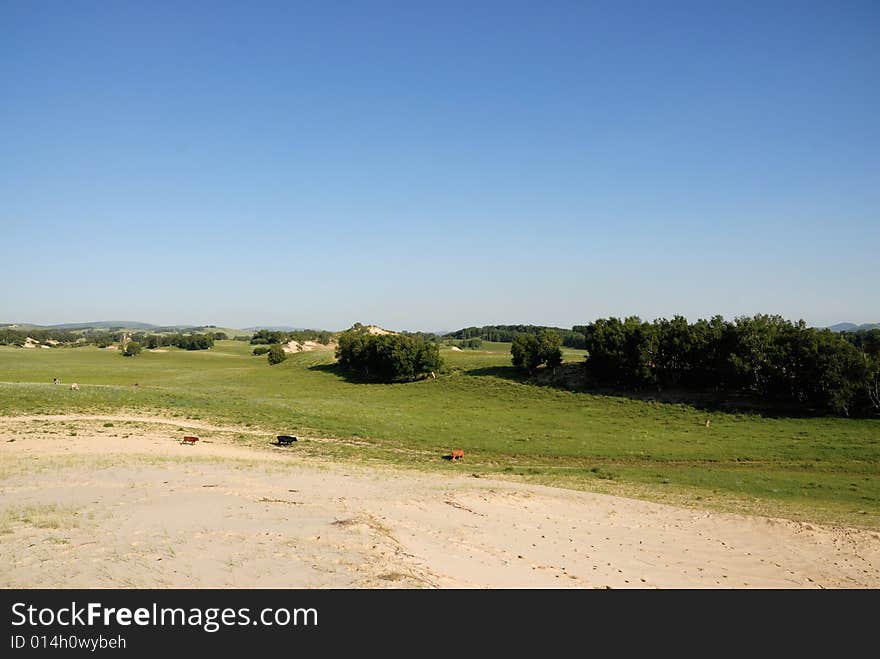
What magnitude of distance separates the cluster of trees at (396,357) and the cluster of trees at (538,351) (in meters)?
13.8

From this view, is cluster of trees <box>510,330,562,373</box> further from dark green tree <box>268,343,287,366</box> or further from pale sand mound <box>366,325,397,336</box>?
dark green tree <box>268,343,287,366</box>

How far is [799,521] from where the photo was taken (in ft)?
59.7

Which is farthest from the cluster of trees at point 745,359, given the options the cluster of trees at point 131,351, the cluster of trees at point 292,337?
the cluster of trees at point 131,351

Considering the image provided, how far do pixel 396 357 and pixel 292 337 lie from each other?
90591mm

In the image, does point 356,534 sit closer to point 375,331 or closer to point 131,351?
point 375,331

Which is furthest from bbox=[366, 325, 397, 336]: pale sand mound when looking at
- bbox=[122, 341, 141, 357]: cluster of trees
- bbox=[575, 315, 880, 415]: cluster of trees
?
bbox=[122, 341, 141, 357]: cluster of trees

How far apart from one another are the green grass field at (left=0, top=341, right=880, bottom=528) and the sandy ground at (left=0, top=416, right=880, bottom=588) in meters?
4.88

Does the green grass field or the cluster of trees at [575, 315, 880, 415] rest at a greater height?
the cluster of trees at [575, 315, 880, 415]

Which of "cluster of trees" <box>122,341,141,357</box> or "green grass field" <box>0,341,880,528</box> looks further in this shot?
"cluster of trees" <box>122,341,141,357</box>

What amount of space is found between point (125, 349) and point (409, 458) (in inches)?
5379

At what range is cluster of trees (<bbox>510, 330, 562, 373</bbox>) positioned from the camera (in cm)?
7088

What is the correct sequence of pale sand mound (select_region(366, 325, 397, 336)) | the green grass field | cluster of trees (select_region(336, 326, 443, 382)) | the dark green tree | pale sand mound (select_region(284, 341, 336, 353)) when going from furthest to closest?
pale sand mound (select_region(284, 341, 336, 353))
the dark green tree
pale sand mound (select_region(366, 325, 397, 336))
cluster of trees (select_region(336, 326, 443, 382))
the green grass field
